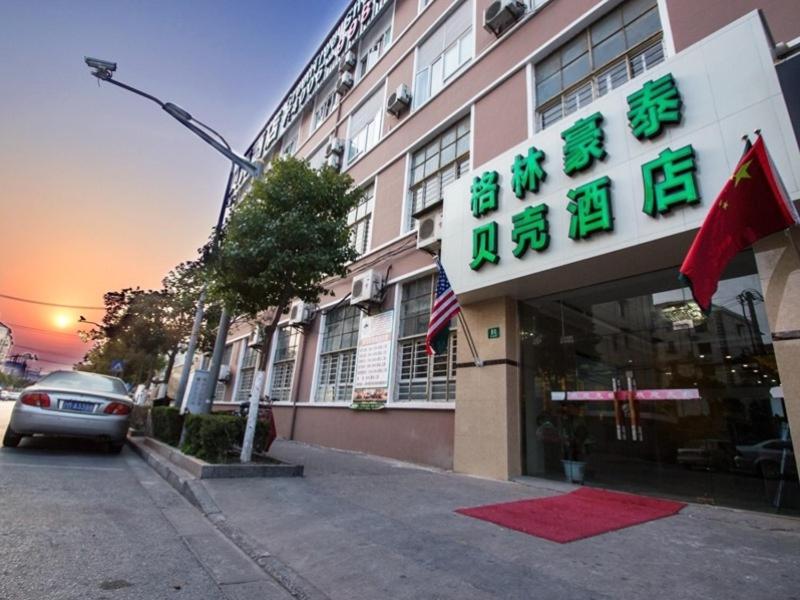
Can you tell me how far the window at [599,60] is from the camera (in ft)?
22.5

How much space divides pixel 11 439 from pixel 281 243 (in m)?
5.37

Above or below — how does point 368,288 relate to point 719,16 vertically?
below

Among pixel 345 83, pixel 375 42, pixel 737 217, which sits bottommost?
pixel 737 217

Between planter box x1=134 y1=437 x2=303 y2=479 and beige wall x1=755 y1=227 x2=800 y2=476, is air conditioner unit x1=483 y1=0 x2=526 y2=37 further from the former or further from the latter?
planter box x1=134 y1=437 x2=303 y2=479

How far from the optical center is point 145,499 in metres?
4.59

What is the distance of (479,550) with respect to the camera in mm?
3139

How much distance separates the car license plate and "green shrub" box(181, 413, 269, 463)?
5.57 ft

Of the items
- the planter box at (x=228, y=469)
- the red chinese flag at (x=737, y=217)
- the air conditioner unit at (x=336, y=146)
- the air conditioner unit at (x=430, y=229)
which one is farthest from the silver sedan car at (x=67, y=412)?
the air conditioner unit at (x=336, y=146)

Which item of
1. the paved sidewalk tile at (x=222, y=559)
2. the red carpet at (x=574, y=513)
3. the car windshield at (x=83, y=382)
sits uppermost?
the car windshield at (x=83, y=382)

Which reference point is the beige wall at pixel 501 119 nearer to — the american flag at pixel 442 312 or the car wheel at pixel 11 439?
the american flag at pixel 442 312

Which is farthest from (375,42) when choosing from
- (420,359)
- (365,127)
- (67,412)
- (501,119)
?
(67,412)

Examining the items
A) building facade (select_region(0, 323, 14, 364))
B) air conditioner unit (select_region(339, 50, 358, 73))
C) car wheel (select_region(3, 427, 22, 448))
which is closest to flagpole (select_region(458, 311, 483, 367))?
car wheel (select_region(3, 427, 22, 448))

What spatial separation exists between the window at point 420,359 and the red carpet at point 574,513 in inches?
128

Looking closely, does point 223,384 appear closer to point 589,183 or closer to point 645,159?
point 589,183
